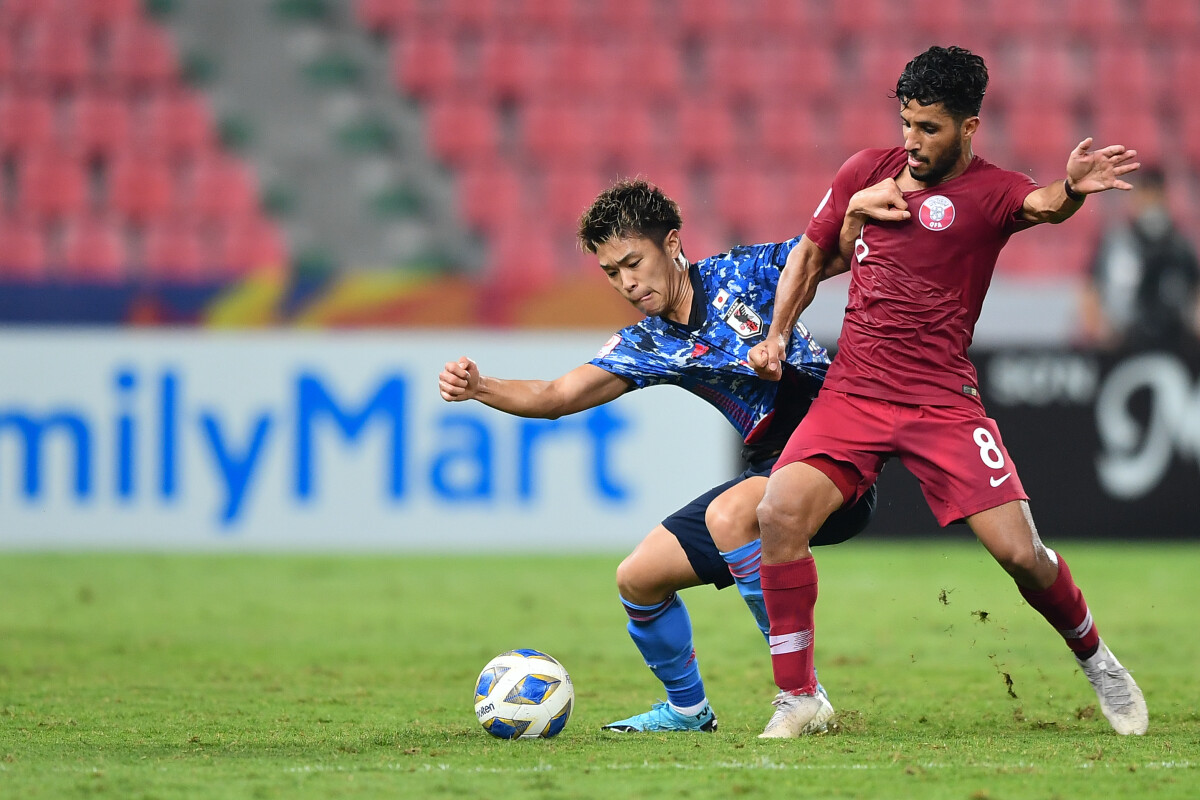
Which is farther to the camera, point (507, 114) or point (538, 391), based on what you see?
point (507, 114)

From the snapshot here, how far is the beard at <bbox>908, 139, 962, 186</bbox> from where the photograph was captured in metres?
4.68

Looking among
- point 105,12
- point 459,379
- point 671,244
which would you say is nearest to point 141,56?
point 105,12

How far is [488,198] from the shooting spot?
13141 mm

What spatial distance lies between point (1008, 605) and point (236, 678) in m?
4.20

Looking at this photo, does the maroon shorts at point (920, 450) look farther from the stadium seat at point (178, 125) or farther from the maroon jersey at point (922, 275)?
the stadium seat at point (178, 125)

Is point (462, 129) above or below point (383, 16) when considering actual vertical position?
below

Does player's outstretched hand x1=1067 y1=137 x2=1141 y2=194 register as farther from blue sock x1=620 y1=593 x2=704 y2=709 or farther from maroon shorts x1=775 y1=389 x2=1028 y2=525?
blue sock x1=620 y1=593 x2=704 y2=709

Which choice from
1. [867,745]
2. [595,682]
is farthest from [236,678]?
[867,745]

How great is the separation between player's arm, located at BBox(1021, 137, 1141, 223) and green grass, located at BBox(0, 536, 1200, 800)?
1.58m

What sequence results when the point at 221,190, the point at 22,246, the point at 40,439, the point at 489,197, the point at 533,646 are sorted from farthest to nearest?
the point at 489,197, the point at 221,190, the point at 22,246, the point at 40,439, the point at 533,646

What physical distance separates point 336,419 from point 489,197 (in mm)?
3754

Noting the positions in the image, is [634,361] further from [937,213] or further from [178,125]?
[178,125]

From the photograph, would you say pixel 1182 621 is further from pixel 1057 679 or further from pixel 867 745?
pixel 867 745

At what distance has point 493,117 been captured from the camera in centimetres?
1351
